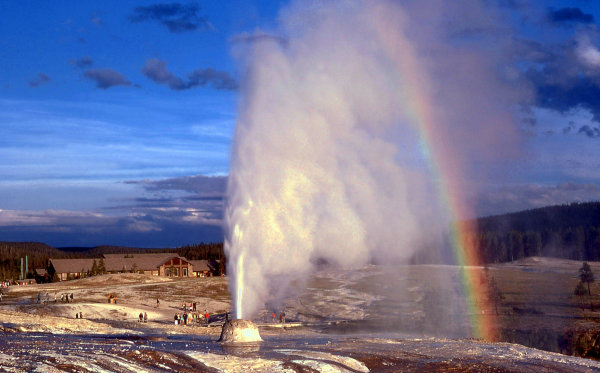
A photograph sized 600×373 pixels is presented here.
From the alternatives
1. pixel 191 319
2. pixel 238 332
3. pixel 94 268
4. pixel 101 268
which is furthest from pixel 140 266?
pixel 238 332

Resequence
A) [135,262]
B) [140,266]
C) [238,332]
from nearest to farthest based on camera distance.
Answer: [238,332] < [140,266] < [135,262]

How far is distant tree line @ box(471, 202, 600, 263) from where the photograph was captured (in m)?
111

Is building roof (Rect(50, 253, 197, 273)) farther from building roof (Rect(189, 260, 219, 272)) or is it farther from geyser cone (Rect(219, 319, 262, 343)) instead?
geyser cone (Rect(219, 319, 262, 343))

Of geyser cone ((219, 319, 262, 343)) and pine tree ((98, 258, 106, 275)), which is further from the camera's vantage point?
pine tree ((98, 258, 106, 275))

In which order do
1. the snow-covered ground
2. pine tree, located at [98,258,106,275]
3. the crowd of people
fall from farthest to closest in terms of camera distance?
pine tree, located at [98,258,106,275] < the crowd of people < the snow-covered ground

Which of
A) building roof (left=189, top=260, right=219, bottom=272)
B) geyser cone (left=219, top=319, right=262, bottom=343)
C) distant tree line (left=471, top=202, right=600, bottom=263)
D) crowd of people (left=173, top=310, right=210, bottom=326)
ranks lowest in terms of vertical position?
crowd of people (left=173, top=310, right=210, bottom=326)

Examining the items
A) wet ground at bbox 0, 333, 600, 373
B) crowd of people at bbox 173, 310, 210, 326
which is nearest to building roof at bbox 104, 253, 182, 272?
crowd of people at bbox 173, 310, 210, 326

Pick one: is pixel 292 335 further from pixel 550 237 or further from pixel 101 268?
pixel 550 237

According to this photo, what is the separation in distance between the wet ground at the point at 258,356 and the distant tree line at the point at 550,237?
87.4m

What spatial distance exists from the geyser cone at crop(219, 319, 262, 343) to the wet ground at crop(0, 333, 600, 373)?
1.71 feet

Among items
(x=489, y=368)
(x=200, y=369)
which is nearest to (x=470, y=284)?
(x=489, y=368)

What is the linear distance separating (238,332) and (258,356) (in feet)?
13.9

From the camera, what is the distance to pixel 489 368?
20.0 meters

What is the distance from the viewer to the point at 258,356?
68.0ft
